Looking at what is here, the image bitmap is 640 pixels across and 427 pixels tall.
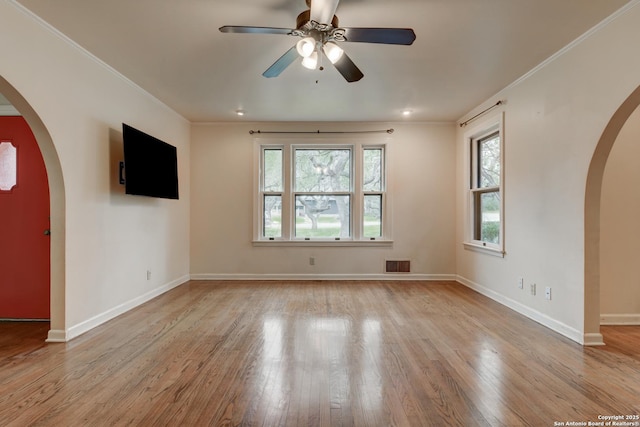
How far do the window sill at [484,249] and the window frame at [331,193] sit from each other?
3.81ft

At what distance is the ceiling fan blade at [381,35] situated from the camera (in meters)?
2.05

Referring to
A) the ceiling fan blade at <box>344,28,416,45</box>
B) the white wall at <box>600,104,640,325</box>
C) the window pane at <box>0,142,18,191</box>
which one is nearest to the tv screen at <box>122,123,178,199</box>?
the window pane at <box>0,142,18,191</box>

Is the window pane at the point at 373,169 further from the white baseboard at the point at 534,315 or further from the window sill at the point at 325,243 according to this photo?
the white baseboard at the point at 534,315

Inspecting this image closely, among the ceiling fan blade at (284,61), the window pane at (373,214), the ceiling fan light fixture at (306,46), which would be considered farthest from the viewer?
the window pane at (373,214)

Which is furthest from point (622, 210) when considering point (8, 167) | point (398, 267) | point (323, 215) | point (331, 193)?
point (8, 167)

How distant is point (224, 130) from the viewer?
17.1ft

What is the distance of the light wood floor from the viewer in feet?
5.77

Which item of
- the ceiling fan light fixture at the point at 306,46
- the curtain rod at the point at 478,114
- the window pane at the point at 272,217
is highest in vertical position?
the curtain rod at the point at 478,114

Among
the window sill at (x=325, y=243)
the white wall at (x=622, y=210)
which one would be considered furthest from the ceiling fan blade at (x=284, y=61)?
the white wall at (x=622, y=210)

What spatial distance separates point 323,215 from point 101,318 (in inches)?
130

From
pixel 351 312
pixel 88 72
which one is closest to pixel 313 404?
pixel 351 312

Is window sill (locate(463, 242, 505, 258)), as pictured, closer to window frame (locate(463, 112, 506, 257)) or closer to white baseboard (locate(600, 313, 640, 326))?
window frame (locate(463, 112, 506, 257))

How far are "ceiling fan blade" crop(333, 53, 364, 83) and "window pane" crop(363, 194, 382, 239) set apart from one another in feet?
9.13

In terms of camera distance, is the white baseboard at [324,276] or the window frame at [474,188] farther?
the white baseboard at [324,276]
